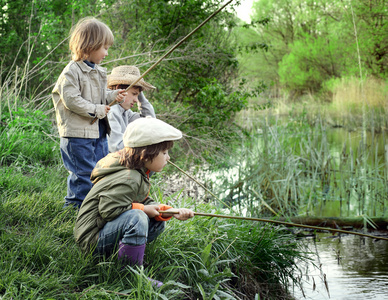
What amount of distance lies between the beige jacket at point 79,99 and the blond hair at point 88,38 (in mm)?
90

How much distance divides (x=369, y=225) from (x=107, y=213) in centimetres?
324

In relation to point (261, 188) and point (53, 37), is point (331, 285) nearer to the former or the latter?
point (261, 188)

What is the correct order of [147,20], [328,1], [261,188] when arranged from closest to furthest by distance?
[261,188] < [147,20] < [328,1]

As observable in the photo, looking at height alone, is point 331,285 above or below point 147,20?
below

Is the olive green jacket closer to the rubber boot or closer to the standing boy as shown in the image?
the rubber boot

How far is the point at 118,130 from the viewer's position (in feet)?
9.93

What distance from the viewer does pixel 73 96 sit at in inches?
105

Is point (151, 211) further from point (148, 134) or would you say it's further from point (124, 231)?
point (148, 134)

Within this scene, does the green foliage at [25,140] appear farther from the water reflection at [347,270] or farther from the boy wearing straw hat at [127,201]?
the water reflection at [347,270]

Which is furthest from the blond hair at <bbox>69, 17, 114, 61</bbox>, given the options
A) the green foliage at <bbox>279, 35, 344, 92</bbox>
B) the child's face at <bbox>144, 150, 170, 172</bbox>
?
the green foliage at <bbox>279, 35, 344, 92</bbox>

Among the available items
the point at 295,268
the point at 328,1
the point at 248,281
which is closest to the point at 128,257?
the point at 248,281

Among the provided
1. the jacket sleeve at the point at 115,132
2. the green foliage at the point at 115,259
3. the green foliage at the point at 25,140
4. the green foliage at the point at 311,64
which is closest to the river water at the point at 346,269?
the green foliage at the point at 115,259

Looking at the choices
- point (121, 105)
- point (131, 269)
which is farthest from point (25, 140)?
point (131, 269)

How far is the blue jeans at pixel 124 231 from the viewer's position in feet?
6.56
